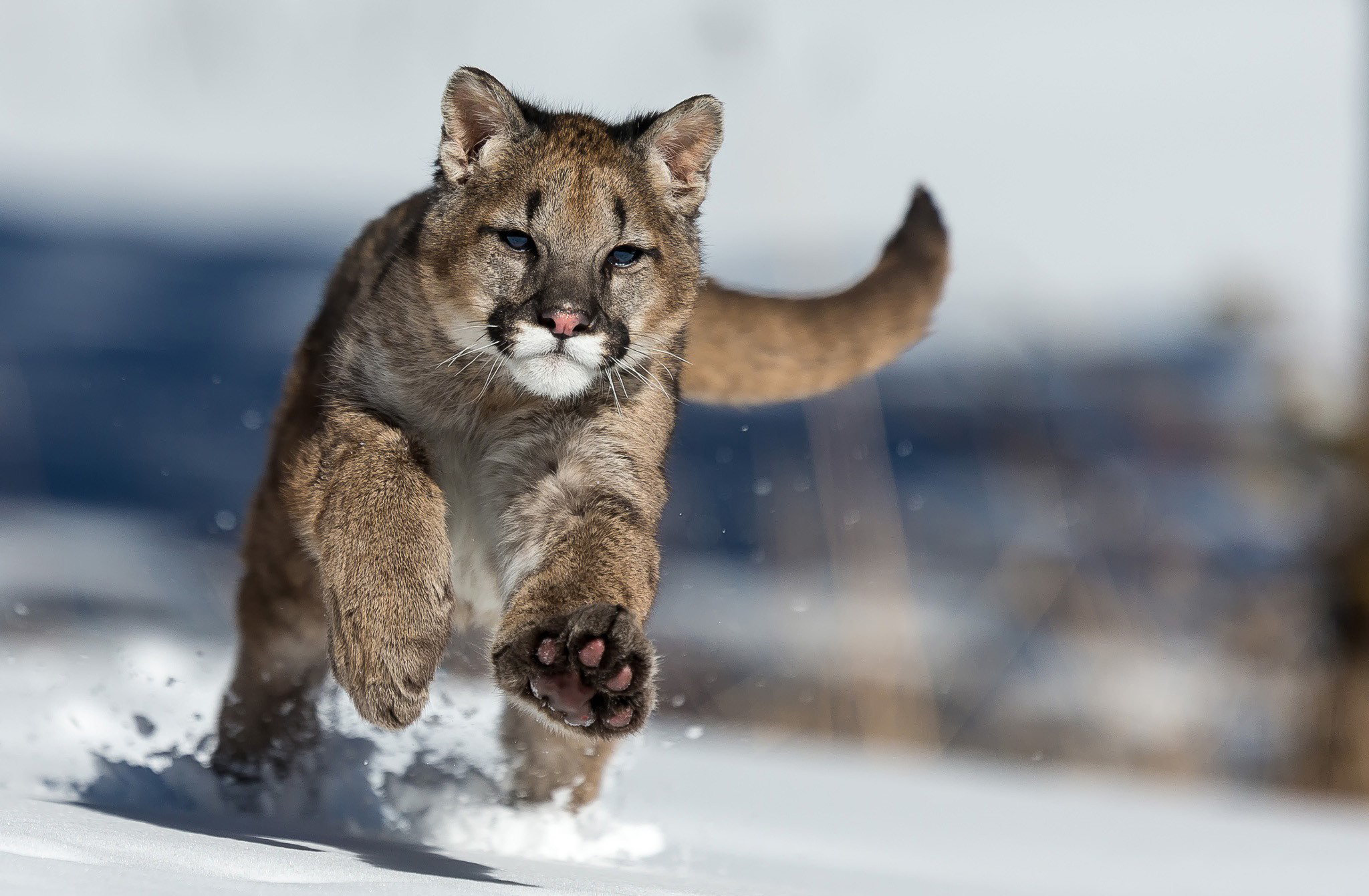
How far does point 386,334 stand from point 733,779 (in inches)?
89.2

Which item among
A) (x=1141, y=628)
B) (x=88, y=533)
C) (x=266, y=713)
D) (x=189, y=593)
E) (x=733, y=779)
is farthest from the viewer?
(x=88, y=533)

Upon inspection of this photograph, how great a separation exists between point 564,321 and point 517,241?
0.31m

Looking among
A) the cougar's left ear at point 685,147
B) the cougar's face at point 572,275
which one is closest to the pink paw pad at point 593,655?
the cougar's face at point 572,275

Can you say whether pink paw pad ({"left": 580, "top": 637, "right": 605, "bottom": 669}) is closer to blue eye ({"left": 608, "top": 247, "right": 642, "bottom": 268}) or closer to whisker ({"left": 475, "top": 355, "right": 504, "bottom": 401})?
whisker ({"left": 475, "top": 355, "right": 504, "bottom": 401})

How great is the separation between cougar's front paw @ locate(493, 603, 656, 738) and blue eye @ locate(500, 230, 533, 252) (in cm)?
87

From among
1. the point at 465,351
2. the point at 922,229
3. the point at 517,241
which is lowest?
the point at 465,351

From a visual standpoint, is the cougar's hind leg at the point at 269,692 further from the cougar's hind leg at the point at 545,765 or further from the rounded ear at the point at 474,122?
the rounded ear at the point at 474,122

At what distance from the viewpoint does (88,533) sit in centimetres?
1027

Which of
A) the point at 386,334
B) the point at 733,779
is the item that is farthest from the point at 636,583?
the point at 733,779

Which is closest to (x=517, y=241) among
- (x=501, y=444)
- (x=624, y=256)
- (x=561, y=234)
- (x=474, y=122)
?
(x=561, y=234)

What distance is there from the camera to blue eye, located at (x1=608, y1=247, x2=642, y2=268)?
3.35 metres

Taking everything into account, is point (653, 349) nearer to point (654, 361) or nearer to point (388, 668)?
point (654, 361)

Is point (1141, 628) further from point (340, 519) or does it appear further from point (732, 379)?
point (340, 519)

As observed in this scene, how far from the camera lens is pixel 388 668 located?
2951 millimetres
